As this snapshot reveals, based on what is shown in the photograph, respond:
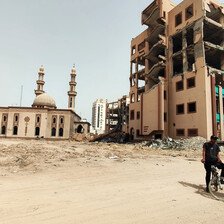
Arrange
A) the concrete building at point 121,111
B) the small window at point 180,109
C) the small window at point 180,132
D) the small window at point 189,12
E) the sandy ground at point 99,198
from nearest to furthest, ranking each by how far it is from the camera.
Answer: the sandy ground at point 99,198, the small window at point 180,132, the small window at point 180,109, the small window at point 189,12, the concrete building at point 121,111

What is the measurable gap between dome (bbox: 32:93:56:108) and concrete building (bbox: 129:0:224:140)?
29.9m

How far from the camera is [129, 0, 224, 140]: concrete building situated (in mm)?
21891

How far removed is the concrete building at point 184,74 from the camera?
71.8 feet

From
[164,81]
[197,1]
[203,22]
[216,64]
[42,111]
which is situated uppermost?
[197,1]

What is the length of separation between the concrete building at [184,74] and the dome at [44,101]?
29.9 m

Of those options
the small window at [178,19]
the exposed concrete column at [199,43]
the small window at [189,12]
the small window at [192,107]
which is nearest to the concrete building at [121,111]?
the small window at [192,107]

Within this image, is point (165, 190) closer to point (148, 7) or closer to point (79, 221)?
point (79, 221)

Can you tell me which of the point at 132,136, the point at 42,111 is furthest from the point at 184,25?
the point at 42,111

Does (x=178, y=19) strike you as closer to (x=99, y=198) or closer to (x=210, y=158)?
(x=210, y=158)

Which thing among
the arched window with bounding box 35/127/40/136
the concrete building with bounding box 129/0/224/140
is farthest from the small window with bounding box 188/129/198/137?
the arched window with bounding box 35/127/40/136

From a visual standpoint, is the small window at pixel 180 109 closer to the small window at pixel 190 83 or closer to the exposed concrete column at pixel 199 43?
the small window at pixel 190 83

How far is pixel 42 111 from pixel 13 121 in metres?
7.57

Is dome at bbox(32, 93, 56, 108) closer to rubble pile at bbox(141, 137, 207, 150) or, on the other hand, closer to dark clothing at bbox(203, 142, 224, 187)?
rubble pile at bbox(141, 137, 207, 150)

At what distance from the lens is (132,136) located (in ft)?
106
